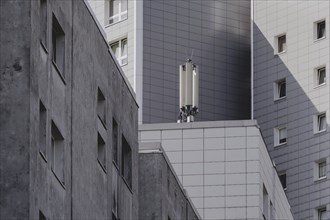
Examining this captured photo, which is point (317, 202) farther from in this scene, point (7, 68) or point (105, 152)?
point (7, 68)

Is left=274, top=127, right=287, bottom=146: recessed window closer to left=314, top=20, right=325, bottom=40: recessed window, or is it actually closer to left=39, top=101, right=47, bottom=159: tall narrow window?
left=314, top=20, right=325, bottom=40: recessed window

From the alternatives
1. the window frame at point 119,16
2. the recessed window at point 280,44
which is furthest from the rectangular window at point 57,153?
the recessed window at point 280,44

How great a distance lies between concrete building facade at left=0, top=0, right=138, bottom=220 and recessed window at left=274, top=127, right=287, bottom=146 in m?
54.5

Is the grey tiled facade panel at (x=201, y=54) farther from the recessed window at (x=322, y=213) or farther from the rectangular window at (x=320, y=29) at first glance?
the recessed window at (x=322, y=213)

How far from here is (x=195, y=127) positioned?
268ft

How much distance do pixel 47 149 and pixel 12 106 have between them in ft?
8.85

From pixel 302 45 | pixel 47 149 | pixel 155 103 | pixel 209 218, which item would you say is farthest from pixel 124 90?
pixel 302 45

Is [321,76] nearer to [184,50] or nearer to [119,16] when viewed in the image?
[184,50]

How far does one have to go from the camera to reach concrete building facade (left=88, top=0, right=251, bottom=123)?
106000 millimetres

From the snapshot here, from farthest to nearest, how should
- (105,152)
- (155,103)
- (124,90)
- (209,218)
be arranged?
(155,103)
(209,218)
(124,90)
(105,152)

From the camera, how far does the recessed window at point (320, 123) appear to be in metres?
109

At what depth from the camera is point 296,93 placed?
110625 mm

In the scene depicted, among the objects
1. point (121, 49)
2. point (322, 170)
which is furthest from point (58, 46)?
point (322, 170)

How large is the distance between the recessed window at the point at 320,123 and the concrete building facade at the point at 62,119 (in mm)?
52723
